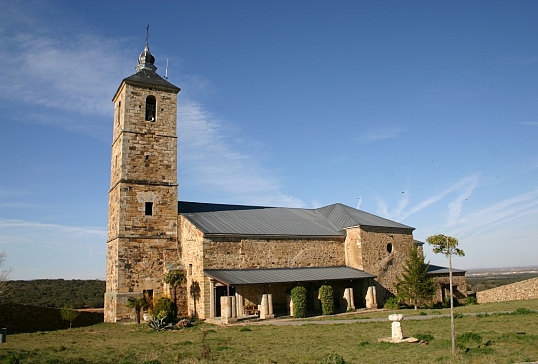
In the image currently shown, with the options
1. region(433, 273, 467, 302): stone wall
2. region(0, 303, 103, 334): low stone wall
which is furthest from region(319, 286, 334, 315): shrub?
region(0, 303, 103, 334): low stone wall

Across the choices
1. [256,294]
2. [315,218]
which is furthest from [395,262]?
[256,294]

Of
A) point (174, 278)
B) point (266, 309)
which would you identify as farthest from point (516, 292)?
point (174, 278)

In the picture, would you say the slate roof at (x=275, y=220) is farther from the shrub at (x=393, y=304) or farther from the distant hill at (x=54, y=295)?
the distant hill at (x=54, y=295)

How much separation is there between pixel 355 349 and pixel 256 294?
39.9 feet

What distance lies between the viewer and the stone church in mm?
22266

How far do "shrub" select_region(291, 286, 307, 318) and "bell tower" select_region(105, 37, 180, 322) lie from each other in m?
6.48

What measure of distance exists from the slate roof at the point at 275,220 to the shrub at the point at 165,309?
12.0 ft

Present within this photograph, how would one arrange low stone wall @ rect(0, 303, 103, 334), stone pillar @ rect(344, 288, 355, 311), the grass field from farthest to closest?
stone pillar @ rect(344, 288, 355, 311)
low stone wall @ rect(0, 303, 103, 334)
the grass field

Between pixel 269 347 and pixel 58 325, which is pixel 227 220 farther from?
pixel 269 347

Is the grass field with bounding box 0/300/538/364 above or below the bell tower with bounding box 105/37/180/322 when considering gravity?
below

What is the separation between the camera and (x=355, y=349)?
11641mm

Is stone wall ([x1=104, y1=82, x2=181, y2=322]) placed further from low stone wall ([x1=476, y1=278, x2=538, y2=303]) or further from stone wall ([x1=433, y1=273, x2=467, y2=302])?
low stone wall ([x1=476, y1=278, x2=538, y2=303])

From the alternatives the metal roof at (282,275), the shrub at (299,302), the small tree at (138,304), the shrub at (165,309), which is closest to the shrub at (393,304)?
the metal roof at (282,275)

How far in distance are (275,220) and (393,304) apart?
833 centimetres
